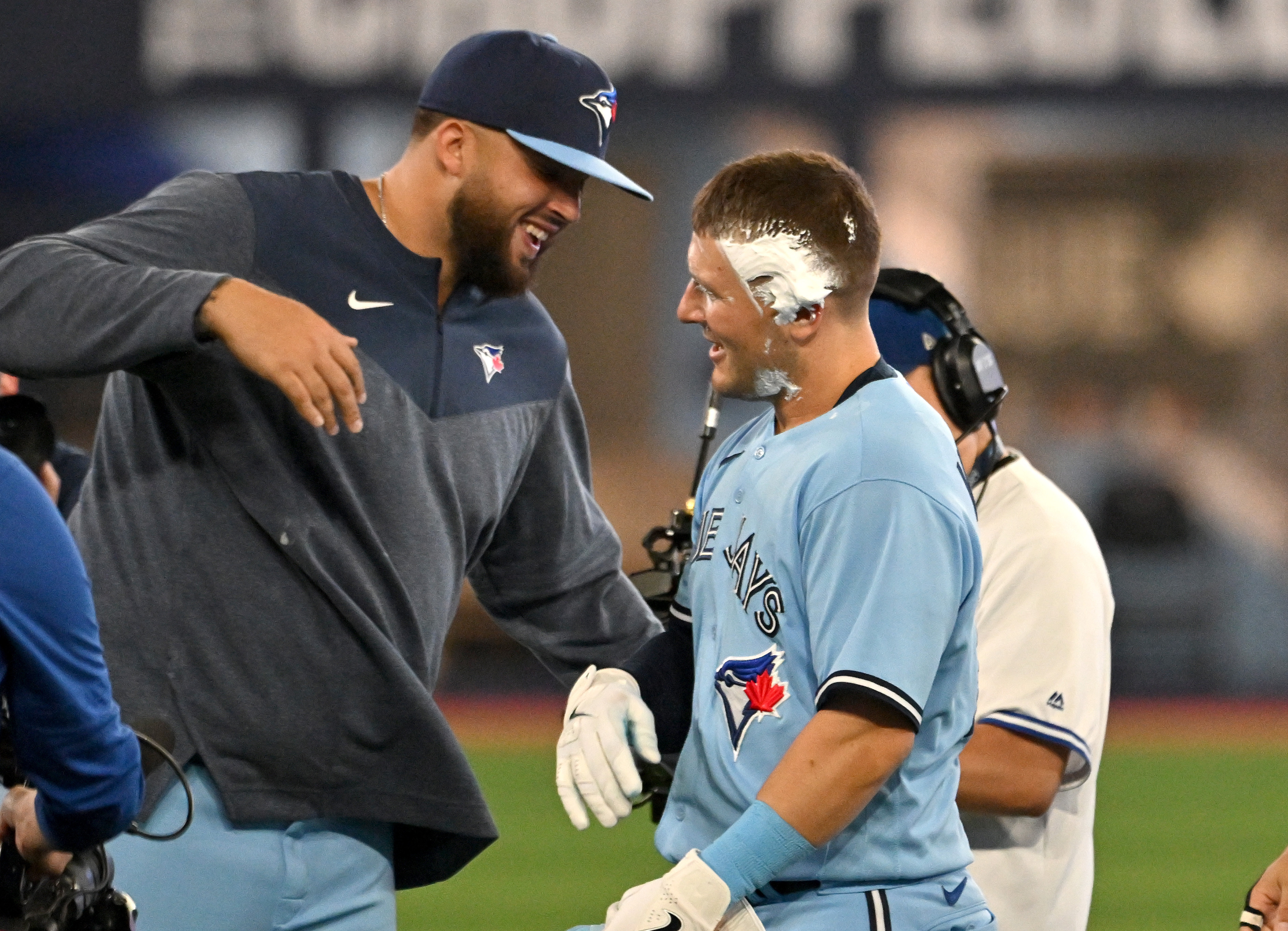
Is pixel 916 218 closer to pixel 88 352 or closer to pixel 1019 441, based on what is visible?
pixel 1019 441

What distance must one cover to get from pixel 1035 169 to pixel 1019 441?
2.35m

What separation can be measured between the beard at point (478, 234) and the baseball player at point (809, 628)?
2.03 ft

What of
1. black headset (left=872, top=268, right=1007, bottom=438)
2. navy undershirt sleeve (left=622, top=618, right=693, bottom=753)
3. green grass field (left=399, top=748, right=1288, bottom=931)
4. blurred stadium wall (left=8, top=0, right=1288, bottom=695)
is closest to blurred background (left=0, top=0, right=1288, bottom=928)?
blurred stadium wall (left=8, top=0, right=1288, bottom=695)

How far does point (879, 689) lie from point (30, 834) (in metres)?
1.17

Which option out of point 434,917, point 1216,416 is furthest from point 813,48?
point 434,917

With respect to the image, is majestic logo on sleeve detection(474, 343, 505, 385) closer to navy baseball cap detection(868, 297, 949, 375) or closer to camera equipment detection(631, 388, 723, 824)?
camera equipment detection(631, 388, 723, 824)

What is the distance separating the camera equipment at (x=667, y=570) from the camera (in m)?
2.93

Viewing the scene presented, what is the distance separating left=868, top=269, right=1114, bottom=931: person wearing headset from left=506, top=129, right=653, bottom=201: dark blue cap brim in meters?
0.60

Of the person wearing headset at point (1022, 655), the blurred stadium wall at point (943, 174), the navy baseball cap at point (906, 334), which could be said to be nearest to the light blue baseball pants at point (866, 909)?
the person wearing headset at point (1022, 655)

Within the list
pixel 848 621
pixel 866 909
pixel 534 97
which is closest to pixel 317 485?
pixel 534 97

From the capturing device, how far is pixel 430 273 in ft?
10.1

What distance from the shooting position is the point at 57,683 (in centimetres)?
210

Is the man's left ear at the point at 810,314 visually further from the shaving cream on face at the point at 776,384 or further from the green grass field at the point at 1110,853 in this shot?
the green grass field at the point at 1110,853

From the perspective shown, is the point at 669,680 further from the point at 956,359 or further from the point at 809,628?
the point at 956,359
